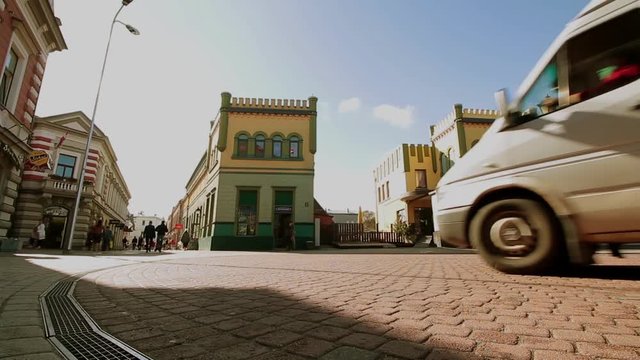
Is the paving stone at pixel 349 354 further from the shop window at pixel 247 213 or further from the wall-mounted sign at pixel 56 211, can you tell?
the wall-mounted sign at pixel 56 211

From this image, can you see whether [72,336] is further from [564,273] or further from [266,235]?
[266,235]

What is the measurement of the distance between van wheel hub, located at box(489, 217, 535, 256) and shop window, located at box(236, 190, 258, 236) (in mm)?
17373

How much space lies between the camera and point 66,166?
2220 centimetres

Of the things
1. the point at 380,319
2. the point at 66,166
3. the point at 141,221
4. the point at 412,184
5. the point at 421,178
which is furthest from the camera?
the point at 141,221

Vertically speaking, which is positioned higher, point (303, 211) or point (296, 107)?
point (296, 107)

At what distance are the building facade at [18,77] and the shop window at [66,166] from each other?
11.5m

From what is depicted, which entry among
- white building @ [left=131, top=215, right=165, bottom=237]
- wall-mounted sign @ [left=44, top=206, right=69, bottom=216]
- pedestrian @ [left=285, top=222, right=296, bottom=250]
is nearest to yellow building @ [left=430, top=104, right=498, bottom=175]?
pedestrian @ [left=285, top=222, right=296, bottom=250]

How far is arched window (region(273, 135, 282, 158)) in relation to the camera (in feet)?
71.4

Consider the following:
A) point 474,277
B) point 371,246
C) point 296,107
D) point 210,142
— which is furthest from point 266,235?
point 474,277

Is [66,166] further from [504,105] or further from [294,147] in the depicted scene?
[504,105]

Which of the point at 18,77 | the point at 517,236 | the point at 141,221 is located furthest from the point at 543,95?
the point at 141,221

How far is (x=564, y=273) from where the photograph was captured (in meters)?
4.32

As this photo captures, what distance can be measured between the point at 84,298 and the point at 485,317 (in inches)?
145

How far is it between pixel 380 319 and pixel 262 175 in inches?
767
